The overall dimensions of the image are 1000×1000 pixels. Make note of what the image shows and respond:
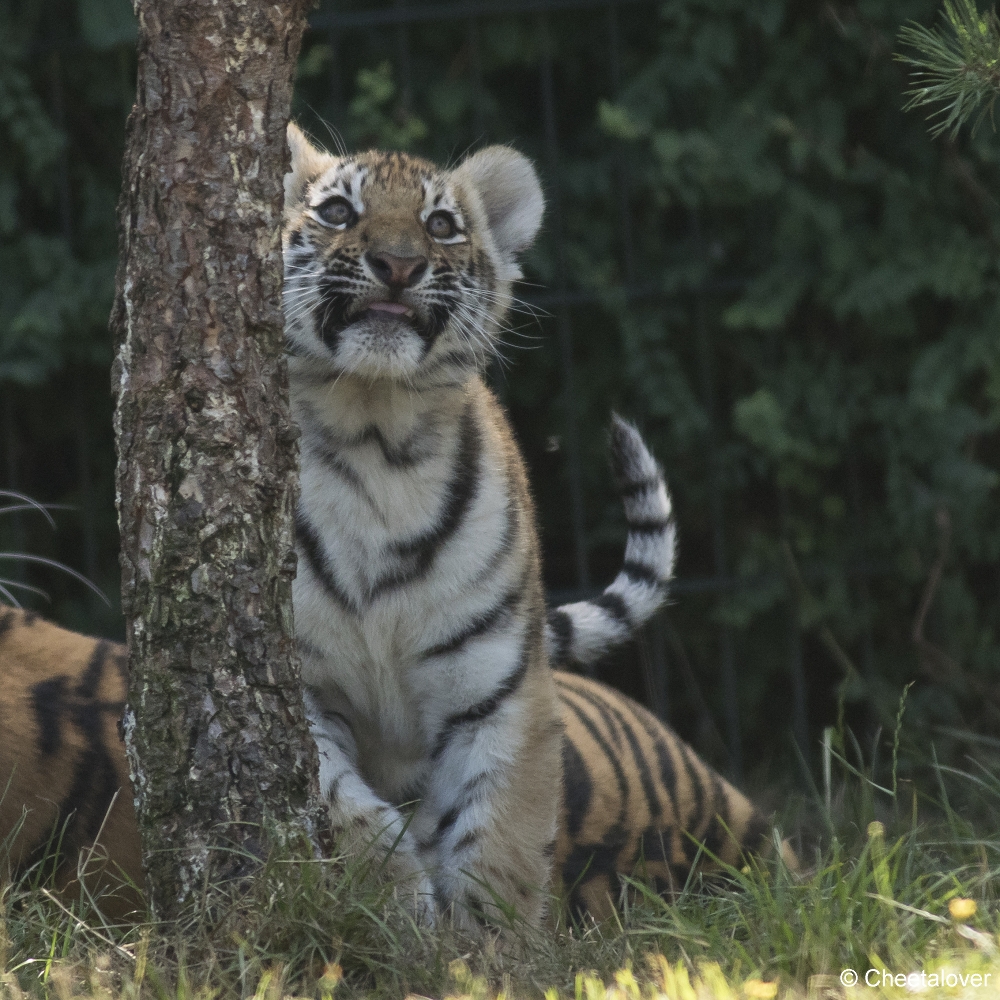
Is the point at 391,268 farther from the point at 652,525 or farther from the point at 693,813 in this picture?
the point at 693,813

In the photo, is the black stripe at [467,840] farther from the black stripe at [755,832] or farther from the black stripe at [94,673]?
the black stripe at [755,832]

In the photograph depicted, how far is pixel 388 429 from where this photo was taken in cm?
270

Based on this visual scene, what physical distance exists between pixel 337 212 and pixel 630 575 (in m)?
1.09

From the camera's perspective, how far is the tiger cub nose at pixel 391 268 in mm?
2627

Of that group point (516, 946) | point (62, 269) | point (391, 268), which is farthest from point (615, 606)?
point (62, 269)

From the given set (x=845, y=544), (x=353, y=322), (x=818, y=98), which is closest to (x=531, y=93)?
(x=818, y=98)

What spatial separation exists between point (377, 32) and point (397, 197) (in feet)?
5.94

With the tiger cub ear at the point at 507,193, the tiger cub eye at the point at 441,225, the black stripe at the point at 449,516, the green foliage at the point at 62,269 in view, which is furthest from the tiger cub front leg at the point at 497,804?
the green foliage at the point at 62,269

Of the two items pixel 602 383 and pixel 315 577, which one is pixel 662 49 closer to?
pixel 602 383

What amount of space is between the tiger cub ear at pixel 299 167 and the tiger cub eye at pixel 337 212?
0.33 ft

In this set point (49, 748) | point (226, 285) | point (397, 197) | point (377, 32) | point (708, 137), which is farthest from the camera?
point (377, 32)

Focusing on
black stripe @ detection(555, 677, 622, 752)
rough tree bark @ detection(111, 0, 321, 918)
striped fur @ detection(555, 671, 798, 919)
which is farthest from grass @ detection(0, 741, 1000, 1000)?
black stripe @ detection(555, 677, 622, 752)

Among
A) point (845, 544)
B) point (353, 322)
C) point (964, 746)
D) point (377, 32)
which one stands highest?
point (377, 32)

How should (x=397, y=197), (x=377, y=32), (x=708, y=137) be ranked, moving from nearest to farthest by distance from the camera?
(x=397, y=197)
(x=708, y=137)
(x=377, y=32)
